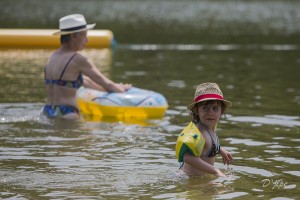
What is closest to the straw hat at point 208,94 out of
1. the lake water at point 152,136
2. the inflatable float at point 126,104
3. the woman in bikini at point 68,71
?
the lake water at point 152,136

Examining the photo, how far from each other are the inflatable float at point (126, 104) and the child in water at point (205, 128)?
12.1 feet

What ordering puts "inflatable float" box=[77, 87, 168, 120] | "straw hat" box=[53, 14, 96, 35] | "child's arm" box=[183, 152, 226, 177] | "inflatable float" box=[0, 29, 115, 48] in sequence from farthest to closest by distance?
"inflatable float" box=[0, 29, 115, 48], "inflatable float" box=[77, 87, 168, 120], "straw hat" box=[53, 14, 96, 35], "child's arm" box=[183, 152, 226, 177]

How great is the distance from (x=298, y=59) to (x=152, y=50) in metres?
4.37

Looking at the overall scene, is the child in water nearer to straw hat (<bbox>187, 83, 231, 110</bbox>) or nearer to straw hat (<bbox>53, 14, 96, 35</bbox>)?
straw hat (<bbox>187, 83, 231, 110</bbox>)

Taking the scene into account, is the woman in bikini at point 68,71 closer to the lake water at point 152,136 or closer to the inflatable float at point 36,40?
the lake water at point 152,136

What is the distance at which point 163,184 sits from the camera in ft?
22.9

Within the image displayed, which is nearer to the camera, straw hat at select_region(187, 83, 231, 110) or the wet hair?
straw hat at select_region(187, 83, 231, 110)

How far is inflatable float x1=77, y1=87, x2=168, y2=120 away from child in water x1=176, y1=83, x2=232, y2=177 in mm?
3694

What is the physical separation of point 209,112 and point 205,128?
0.20m

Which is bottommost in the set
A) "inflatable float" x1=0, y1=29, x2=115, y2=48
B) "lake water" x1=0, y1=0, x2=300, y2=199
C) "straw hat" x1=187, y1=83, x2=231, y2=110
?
"lake water" x1=0, y1=0, x2=300, y2=199

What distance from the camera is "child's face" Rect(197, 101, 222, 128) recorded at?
693 cm

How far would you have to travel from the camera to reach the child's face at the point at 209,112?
22.7 feet

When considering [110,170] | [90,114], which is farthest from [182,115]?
[110,170]

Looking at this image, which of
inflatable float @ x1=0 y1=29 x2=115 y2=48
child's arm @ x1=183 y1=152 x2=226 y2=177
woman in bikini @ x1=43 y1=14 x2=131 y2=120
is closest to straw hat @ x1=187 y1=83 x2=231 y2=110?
child's arm @ x1=183 y1=152 x2=226 y2=177
